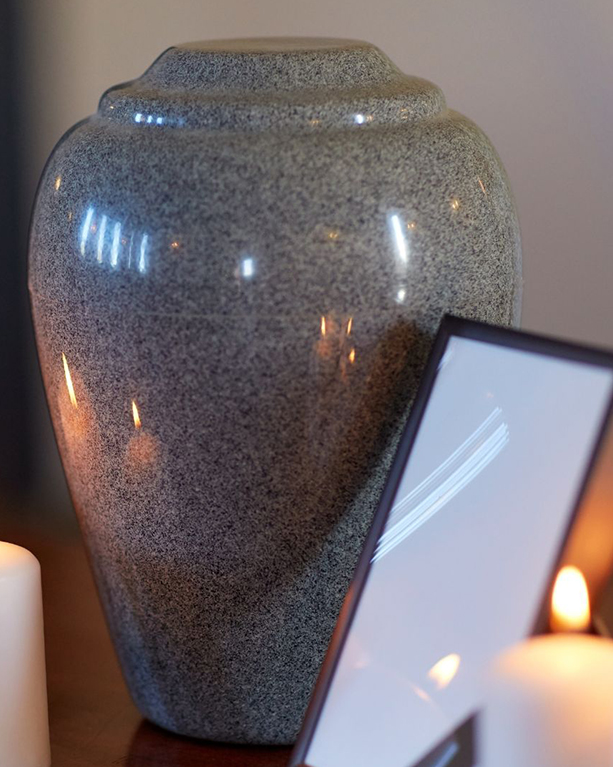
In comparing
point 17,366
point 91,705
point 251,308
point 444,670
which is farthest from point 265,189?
point 17,366

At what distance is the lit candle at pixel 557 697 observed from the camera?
501 millimetres

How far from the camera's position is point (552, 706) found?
1.65ft

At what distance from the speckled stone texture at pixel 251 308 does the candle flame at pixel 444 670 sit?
107 millimetres

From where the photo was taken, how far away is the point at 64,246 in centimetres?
67

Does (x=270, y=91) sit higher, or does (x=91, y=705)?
(x=270, y=91)

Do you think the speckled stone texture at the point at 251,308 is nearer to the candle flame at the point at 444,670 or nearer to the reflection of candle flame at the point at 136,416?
the reflection of candle flame at the point at 136,416

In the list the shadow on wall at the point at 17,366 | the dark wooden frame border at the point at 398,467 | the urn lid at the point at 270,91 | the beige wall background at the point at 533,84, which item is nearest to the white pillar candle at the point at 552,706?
the dark wooden frame border at the point at 398,467

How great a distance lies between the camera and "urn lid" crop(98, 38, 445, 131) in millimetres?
642

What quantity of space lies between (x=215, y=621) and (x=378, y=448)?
0.50ft

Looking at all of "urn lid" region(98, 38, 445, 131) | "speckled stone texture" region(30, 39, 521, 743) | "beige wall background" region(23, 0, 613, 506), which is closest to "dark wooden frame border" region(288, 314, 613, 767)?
"speckled stone texture" region(30, 39, 521, 743)

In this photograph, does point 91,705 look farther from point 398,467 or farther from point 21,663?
point 398,467

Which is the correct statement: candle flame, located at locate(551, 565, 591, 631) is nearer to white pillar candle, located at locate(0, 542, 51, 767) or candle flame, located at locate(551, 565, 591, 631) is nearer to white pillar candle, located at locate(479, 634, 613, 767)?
white pillar candle, located at locate(479, 634, 613, 767)

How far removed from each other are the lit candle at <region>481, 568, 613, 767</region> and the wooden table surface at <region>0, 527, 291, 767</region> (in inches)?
8.6

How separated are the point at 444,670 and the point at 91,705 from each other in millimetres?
311
